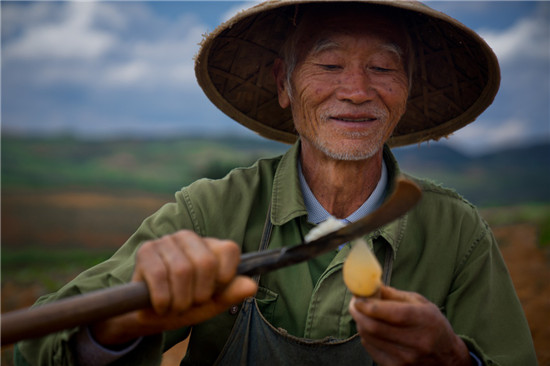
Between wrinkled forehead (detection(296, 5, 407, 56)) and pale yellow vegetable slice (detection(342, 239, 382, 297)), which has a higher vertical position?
wrinkled forehead (detection(296, 5, 407, 56))

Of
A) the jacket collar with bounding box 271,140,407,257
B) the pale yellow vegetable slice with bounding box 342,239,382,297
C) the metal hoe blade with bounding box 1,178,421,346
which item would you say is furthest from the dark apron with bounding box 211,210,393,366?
the metal hoe blade with bounding box 1,178,421,346

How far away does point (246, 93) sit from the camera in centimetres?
303

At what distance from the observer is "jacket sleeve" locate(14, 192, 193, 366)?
1.63m

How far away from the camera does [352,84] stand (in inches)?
92.3

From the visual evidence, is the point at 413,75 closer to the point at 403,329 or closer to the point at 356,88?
the point at 356,88

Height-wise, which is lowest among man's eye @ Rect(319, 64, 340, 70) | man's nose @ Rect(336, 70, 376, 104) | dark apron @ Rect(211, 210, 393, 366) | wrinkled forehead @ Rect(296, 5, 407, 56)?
dark apron @ Rect(211, 210, 393, 366)

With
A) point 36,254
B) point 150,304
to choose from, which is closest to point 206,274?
point 150,304

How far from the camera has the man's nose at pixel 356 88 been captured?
7.64ft

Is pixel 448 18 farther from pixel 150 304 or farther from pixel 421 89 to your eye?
pixel 150 304

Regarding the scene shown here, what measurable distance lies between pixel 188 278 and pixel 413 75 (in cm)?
212

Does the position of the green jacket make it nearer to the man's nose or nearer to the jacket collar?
the jacket collar

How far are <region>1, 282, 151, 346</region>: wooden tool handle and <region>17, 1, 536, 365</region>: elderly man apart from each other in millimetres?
463

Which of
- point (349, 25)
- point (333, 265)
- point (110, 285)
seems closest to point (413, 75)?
point (349, 25)

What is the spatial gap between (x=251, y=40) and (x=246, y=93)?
13.7 inches
